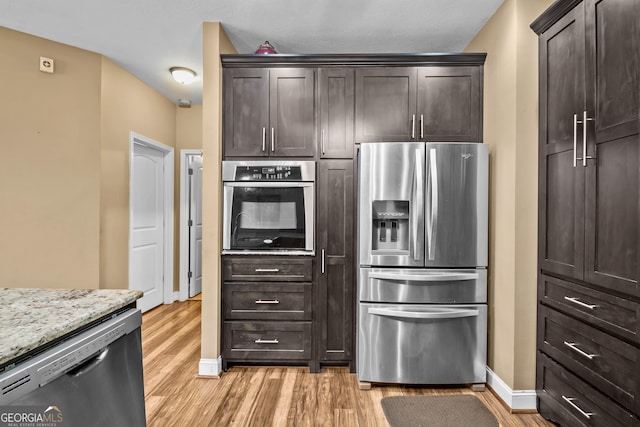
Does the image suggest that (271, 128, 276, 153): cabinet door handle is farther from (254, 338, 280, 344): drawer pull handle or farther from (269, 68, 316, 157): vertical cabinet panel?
(254, 338, 280, 344): drawer pull handle

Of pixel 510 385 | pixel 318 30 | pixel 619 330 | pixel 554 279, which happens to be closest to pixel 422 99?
pixel 318 30

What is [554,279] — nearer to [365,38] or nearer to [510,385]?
[510,385]

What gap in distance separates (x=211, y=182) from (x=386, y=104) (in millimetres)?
1498

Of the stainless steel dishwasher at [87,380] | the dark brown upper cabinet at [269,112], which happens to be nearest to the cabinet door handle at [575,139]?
the dark brown upper cabinet at [269,112]

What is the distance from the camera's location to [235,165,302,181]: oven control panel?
2703mm

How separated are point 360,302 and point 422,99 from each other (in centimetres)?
163

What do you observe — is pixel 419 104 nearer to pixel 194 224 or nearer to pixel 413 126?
pixel 413 126

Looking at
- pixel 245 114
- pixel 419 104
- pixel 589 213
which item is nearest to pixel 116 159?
pixel 245 114

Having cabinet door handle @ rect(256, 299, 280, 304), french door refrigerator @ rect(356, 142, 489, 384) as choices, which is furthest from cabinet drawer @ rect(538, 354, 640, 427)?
cabinet door handle @ rect(256, 299, 280, 304)

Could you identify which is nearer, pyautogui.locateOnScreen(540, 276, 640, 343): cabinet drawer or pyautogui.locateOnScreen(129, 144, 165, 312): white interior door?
pyautogui.locateOnScreen(540, 276, 640, 343): cabinet drawer

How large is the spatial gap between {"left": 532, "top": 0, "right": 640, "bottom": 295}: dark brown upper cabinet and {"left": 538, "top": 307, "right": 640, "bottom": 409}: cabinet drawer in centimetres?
26

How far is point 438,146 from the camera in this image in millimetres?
2420

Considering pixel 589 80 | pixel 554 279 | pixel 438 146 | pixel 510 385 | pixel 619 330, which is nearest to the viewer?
pixel 619 330

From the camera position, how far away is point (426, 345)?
244 centimetres
